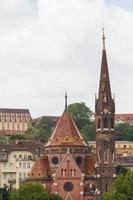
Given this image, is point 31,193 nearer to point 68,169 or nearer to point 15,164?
point 68,169

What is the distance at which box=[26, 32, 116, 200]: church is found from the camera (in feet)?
523

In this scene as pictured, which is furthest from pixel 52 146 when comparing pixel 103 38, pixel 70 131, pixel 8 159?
pixel 8 159

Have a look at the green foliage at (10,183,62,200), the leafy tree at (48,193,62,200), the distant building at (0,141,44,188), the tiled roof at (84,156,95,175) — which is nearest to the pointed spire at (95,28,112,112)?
the tiled roof at (84,156,95,175)

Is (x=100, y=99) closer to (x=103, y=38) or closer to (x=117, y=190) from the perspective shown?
(x=103, y=38)

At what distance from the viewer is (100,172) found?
160m

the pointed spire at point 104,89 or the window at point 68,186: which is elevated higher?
the pointed spire at point 104,89

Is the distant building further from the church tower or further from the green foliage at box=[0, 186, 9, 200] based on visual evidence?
the church tower

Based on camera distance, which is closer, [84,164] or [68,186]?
[68,186]

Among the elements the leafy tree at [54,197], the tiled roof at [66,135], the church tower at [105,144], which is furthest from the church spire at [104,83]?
the leafy tree at [54,197]

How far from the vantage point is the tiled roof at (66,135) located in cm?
16275

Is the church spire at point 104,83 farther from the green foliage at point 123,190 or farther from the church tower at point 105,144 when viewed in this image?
the green foliage at point 123,190

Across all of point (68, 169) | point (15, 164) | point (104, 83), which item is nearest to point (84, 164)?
point (68, 169)

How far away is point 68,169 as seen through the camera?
160m

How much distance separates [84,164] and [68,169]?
3225mm
